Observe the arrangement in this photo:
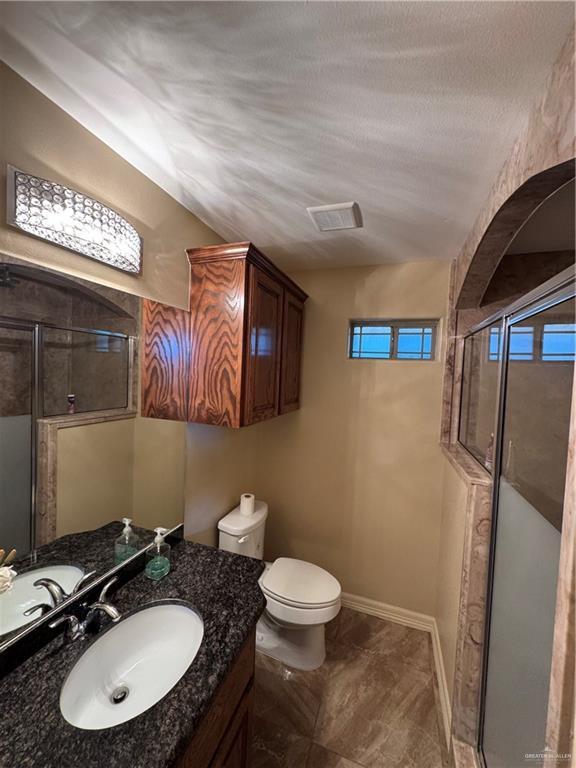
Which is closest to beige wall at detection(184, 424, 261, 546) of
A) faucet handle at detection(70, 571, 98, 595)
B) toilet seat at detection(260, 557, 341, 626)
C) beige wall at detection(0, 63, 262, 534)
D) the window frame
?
Result: beige wall at detection(0, 63, 262, 534)

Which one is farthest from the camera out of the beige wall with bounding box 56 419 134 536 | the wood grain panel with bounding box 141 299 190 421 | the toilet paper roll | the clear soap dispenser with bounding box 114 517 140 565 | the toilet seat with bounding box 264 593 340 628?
the toilet paper roll

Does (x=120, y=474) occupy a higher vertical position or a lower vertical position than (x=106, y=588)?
higher

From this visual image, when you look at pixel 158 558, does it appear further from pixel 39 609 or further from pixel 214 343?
pixel 214 343

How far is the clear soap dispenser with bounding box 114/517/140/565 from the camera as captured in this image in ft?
3.73

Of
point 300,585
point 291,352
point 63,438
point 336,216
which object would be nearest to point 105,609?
point 63,438

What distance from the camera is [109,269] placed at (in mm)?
1100

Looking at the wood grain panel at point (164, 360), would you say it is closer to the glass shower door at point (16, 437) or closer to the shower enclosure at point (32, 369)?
the shower enclosure at point (32, 369)

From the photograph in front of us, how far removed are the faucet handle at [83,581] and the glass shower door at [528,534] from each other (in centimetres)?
141

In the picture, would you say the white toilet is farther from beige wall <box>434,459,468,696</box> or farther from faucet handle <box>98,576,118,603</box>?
faucet handle <box>98,576,118,603</box>

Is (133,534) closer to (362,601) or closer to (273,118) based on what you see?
(273,118)

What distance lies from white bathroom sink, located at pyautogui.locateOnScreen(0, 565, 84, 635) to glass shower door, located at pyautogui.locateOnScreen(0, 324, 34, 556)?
0.30ft

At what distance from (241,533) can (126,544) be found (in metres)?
0.84

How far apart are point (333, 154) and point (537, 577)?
153cm

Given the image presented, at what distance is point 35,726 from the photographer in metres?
0.65
